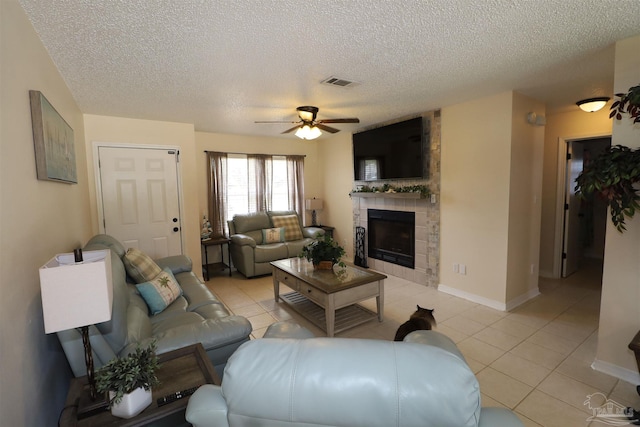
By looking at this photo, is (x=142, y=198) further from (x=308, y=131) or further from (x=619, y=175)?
(x=619, y=175)

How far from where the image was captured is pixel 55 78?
232 cm

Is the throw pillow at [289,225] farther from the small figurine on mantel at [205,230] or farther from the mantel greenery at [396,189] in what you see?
the mantel greenery at [396,189]

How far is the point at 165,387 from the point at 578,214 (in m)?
5.99

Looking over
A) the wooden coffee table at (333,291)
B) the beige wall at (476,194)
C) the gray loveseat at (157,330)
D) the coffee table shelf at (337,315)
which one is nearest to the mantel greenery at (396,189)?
the beige wall at (476,194)

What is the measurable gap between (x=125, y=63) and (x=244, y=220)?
328 centimetres

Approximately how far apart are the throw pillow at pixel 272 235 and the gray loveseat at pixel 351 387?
4483 mm

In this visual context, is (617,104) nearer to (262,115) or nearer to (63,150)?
(262,115)

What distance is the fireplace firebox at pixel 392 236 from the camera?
4.62 meters

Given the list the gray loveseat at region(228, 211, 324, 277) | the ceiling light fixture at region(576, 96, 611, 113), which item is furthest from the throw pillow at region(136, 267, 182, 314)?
the ceiling light fixture at region(576, 96, 611, 113)

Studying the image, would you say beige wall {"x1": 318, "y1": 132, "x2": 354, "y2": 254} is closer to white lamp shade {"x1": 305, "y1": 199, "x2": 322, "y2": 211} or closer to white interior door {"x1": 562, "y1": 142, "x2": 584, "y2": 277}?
white lamp shade {"x1": 305, "y1": 199, "x2": 322, "y2": 211}

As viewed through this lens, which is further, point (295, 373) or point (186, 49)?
point (186, 49)

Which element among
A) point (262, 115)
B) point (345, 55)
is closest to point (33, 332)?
point (345, 55)

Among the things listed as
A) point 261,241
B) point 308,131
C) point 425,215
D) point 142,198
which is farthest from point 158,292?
point 425,215

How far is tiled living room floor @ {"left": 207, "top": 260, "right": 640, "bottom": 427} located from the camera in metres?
2.08
